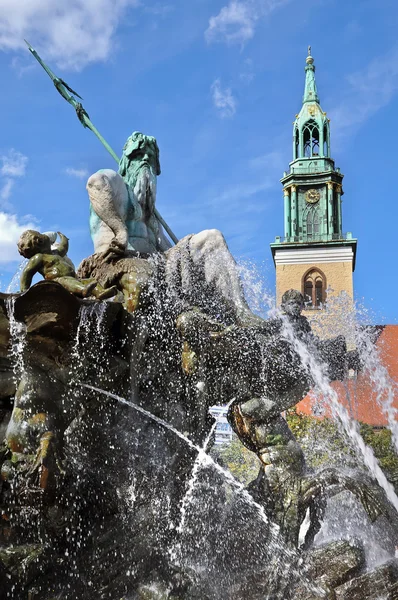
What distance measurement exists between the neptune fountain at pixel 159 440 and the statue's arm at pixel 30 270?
0.01 meters

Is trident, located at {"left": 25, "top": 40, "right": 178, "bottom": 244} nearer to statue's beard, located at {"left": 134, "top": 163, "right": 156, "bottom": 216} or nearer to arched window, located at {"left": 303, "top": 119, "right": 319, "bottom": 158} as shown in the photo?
statue's beard, located at {"left": 134, "top": 163, "right": 156, "bottom": 216}

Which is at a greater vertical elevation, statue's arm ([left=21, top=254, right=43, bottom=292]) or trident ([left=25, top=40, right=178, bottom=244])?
trident ([left=25, top=40, right=178, bottom=244])

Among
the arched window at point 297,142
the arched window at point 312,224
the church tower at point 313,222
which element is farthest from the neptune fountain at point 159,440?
the arched window at point 297,142

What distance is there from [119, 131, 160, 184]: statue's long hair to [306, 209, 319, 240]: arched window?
1986 inches

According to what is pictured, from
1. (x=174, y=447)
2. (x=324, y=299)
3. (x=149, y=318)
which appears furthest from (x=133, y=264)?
(x=324, y=299)

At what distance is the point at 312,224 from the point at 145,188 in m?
51.5

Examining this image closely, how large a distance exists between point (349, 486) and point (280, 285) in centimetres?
5002

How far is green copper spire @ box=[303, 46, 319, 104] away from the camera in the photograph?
60781mm

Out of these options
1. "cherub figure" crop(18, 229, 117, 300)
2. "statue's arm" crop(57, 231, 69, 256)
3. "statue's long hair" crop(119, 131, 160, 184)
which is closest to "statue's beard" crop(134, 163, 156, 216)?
"statue's long hair" crop(119, 131, 160, 184)

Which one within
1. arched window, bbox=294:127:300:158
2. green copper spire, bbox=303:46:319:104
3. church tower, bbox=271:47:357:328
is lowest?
church tower, bbox=271:47:357:328

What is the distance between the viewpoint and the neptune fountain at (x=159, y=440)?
513 cm

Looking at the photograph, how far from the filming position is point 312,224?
58.0 m

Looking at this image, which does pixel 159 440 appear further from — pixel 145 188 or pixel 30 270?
pixel 145 188

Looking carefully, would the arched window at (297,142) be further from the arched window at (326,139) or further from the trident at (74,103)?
the trident at (74,103)
